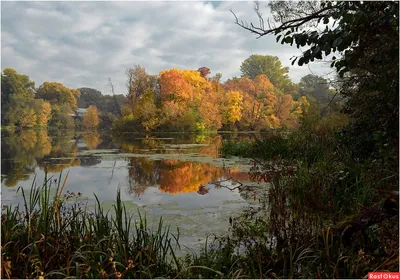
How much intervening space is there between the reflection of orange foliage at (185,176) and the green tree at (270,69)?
36.8 meters

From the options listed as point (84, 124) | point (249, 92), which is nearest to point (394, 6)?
point (249, 92)

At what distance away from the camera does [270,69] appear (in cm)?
4469

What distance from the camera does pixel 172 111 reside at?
31.1 metres

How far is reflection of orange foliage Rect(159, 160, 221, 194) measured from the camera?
6691 millimetres

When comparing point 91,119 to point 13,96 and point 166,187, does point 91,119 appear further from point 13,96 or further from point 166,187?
point 166,187

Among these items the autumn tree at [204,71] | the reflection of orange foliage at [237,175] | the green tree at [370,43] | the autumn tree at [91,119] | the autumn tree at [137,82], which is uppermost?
the autumn tree at [204,71]

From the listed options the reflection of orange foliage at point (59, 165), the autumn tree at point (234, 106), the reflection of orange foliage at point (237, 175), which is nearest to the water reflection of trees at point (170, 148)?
the reflection of orange foliage at point (237, 175)

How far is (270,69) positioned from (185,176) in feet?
130

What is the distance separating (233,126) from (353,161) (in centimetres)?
3026

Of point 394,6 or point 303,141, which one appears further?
point 303,141

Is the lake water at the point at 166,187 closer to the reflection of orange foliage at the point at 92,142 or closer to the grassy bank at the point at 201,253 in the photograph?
the grassy bank at the point at 201,253

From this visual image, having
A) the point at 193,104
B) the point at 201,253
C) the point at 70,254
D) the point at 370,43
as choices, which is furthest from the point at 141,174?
the point at 193,104

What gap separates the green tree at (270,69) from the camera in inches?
1742

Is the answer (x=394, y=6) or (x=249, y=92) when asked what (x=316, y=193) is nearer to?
(x=394, y=6)
